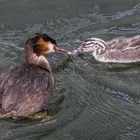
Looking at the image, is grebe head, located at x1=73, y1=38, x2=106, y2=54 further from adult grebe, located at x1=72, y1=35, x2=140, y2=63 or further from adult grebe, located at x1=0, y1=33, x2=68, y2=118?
adult grebe, located at x1=0, y1=33, x2=68, y2=118

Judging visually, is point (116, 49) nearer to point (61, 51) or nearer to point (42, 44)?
point (61, 51)

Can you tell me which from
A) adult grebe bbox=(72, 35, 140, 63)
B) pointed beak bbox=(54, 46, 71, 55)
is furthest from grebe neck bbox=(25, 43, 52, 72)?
adult grebe bbox=(72, 35, 140, 63)

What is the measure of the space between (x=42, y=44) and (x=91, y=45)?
1.22 meters

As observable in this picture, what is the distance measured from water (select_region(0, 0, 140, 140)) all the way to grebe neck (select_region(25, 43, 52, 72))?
0.88 feet

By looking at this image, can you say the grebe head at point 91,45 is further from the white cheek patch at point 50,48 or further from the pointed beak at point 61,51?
the white cheek patch at point 50,48

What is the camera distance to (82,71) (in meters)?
9.42

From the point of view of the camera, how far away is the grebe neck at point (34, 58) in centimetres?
917

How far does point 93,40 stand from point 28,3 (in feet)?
6.75

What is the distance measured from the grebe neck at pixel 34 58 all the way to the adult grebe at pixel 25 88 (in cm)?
8

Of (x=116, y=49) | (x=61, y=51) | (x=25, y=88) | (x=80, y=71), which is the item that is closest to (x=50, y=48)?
(x=61, y=51)

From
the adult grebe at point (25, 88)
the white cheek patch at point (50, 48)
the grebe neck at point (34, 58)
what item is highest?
the white cheek patch at point (50, 48)

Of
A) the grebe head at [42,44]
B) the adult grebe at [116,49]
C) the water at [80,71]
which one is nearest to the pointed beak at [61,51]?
the grebe head at [42,44]

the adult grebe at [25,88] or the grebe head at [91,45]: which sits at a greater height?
the grebe head at [91,45]

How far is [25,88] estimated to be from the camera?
8219 millimetres
